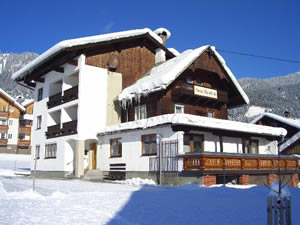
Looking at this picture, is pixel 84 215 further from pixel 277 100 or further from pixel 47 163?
pixel 277 100

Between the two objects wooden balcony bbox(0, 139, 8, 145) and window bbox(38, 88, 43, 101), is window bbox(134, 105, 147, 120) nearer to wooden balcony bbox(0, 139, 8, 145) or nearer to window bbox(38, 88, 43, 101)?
window bbox(38, 88, 43, 101)

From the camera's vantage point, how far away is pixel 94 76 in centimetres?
2589

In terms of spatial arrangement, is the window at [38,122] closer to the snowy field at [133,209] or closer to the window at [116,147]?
the window at [116,147]

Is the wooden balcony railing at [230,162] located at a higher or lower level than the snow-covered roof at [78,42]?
lower

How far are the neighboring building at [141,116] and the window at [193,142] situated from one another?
0.06m

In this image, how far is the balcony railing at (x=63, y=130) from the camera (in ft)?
84.1

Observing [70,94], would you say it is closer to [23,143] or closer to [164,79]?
[164,79]

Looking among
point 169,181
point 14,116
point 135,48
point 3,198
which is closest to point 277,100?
point 14,116

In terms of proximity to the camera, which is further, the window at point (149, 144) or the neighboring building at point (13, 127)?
the neighboring building at point (13, 127)

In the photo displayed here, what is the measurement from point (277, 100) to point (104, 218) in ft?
413

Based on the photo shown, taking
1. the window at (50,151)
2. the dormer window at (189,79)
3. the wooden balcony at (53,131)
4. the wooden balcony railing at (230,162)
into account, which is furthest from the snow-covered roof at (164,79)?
the window at (50,151)

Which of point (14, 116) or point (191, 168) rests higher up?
point (14, 116)

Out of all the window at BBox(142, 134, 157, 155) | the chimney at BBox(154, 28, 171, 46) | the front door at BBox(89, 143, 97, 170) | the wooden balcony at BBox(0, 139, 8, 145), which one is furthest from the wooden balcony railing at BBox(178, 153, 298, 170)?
the wooden balcony at BBox(0, 139, 8, 145)

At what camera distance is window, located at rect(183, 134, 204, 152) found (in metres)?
20.7
